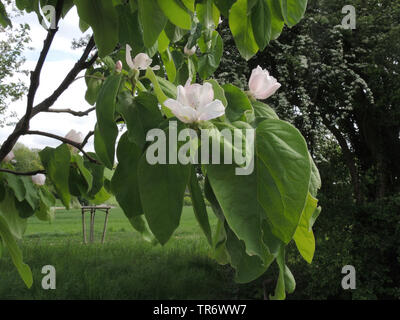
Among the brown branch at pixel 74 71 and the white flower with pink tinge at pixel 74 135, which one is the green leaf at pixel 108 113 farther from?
the white flower with pink tinge at pixel 74 135

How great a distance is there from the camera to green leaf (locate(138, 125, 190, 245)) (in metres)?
0.34

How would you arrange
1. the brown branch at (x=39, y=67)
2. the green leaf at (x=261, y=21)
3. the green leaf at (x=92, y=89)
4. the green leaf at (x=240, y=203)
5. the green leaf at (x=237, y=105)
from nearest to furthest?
the green leaf at (x=240, y=203)
the green leaf at (x=237, y=105)
the green leaf at (x=261, y=21)
the brown branch at (x=39, y=67)
the green leaf at (x=92, y=89)

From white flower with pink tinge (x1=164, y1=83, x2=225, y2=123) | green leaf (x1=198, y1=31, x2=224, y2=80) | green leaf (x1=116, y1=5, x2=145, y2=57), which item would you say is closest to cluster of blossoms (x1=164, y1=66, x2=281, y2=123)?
white flower with pink tinge (x1=164, y1=83, x2=225, y2=123)

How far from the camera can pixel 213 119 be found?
39 cm

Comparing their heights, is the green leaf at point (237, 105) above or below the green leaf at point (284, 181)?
above

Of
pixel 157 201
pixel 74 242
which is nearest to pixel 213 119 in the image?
pixel 157 201

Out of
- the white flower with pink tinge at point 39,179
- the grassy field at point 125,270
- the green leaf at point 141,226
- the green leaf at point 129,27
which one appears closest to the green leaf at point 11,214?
the white flower with pink tinge at point 39,179

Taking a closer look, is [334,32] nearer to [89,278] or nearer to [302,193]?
[89,278]

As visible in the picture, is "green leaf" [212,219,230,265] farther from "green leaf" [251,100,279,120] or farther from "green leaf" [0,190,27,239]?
"green leaf" [0,190,27,239]

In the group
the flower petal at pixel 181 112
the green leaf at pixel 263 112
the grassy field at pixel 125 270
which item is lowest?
the grassy field at pixel 125 270

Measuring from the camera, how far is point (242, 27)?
0.55m

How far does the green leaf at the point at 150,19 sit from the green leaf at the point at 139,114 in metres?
0.06
